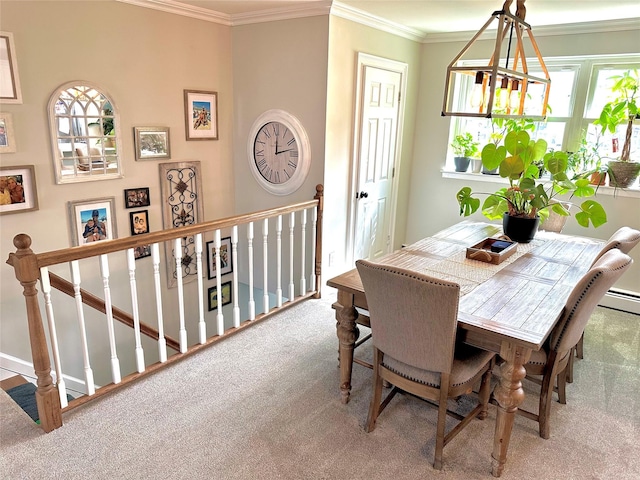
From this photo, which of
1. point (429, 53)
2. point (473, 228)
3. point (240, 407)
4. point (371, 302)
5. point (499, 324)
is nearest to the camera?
point (499, 324)

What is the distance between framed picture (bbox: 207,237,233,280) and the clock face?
2.70 ft

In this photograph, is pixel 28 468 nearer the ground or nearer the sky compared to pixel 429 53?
nearer the ground

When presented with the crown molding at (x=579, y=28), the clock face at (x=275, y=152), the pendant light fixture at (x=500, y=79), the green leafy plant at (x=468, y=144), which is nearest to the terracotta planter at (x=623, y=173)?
the crown molding at (x=579, y=28)

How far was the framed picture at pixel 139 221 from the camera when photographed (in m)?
3.63

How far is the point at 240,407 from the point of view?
238 centimetres

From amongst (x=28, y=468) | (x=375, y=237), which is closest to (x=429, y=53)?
(x=375, y=237)

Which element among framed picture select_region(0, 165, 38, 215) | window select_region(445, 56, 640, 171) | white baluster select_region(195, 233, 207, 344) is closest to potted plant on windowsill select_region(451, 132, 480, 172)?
window select_region(445, 56, 640, 171)

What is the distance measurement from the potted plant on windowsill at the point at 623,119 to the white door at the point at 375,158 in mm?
1753

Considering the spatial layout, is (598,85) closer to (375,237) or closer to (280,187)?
(375,237)

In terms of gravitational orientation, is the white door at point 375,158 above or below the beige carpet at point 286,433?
above

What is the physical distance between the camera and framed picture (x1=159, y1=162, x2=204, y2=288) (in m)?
3.81

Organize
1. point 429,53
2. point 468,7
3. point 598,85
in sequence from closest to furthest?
1. point 468,7
2. point 598,85
3. point 429,53

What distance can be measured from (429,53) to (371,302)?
3375 mm

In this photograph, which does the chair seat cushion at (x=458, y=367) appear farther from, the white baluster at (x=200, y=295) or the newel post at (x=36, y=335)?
the newel post at (x=36, y=335)
